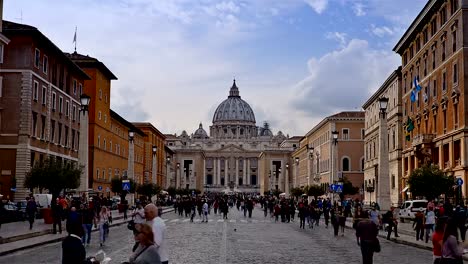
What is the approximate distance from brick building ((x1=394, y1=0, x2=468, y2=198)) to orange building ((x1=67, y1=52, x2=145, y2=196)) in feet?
88.7

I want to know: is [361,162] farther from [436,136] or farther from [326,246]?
[326,246]

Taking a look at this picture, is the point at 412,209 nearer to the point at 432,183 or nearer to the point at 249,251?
the point at 432,183

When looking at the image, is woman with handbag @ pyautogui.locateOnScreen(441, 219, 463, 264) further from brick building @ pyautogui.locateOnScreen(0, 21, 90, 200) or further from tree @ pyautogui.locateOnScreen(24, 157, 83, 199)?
brick building @ pyautogui.locateOnScreen(0, 21, 90, 200)

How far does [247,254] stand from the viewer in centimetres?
2195

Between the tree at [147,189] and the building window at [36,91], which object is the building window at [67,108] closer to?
the building window at [36,91]

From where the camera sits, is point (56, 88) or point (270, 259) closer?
point (270, 259)

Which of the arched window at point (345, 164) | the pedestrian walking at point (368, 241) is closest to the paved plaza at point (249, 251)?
the pedestrian walking at point (368, 241)

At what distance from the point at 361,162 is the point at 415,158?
47481 millimetres

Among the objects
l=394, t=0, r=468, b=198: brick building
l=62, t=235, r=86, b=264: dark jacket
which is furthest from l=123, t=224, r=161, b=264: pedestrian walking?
l=394, t=0, r=468, b=198: brick building

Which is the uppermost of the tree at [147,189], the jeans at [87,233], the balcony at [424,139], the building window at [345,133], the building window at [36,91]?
the building window at [345,133]

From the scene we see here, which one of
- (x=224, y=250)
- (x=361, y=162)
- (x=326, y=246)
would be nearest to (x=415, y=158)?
(x=326, y=246)

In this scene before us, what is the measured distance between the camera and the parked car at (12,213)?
130ft

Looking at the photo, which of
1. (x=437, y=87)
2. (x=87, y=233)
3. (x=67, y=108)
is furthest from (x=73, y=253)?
(x=67, y=108)

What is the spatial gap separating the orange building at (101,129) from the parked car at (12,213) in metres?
23.8
